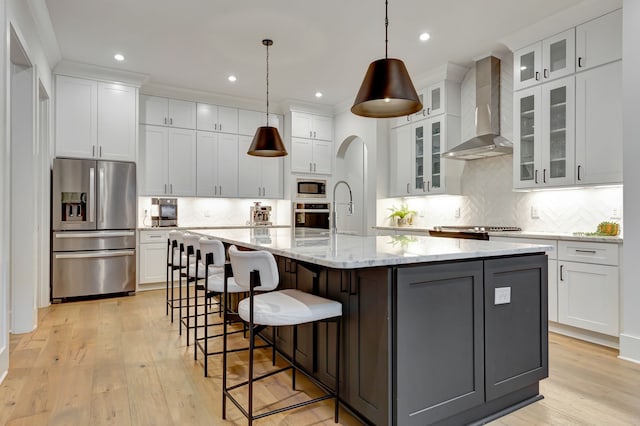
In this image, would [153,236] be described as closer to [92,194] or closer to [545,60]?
[92,194]

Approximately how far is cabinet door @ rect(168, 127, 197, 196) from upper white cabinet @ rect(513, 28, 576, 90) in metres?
4.44

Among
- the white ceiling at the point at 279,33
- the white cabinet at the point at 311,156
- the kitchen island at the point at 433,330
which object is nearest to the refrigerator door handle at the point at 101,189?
the white ceiling at the point at 279,33

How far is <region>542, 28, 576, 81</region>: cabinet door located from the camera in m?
3.55

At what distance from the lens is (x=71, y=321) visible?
152 inches

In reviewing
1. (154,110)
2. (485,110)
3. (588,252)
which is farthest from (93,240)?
(588,252)

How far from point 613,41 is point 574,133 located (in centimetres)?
78

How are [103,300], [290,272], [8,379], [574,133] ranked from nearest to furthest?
[8,379], [290,272], [574,133], [103,300]

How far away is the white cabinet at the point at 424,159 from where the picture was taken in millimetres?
5000

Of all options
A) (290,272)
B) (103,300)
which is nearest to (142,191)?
(103,300)

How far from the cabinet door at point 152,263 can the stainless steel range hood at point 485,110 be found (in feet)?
13.0

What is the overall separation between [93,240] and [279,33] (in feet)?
10.9

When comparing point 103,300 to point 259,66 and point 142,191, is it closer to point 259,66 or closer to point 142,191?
point 142,191

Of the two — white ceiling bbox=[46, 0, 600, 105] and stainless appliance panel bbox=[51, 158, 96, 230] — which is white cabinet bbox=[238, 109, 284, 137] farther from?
stainless appliance panel bbox=[51, 158, 96, 230]

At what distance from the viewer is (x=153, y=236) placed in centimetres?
533
